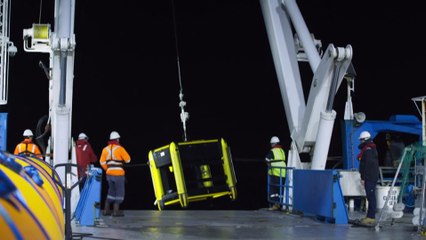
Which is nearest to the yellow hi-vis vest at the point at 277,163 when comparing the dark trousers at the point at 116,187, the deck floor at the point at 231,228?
the deck floor at the point at 231,228

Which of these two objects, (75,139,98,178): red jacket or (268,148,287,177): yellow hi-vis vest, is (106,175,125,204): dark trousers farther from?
(268,148,287,177): yellow hi-vis vest

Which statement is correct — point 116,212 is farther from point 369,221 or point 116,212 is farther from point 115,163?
point 369,221

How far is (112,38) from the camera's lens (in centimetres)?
3094

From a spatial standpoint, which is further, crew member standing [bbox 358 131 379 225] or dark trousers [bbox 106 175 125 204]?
dark trousers [bbox 106 175 125 204]

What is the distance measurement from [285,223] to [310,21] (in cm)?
1743

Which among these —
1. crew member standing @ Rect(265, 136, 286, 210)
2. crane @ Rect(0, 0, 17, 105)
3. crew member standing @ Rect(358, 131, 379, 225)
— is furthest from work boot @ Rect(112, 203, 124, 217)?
crew member standing @ Rect(358, 131, 379, 225)

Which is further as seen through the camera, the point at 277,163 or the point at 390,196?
the point at 277,163

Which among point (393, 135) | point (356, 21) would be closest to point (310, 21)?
point (356, 21)

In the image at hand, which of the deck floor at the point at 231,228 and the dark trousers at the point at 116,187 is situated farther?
the dark trousers at the point at 116,187

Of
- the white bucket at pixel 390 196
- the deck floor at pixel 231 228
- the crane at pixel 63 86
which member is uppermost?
the crane at pixel 63 86

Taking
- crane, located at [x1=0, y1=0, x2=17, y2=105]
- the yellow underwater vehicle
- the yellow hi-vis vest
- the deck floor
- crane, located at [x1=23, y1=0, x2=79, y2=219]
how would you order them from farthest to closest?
the yellow hi-vis vest → crane, located at [x1=0, y1=0, x2=17, y2=105] → the yellow underwater vehicle → crane, located at [x1=23, y1=0, x2=79, y2=219] → the deck floor

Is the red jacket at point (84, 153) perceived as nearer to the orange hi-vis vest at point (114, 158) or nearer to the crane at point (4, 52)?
the orange hi-vis vest at point (114, 158)

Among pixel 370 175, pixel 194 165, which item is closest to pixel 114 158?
pixel 194 165

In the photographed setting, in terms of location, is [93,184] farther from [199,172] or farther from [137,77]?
[137,77]
